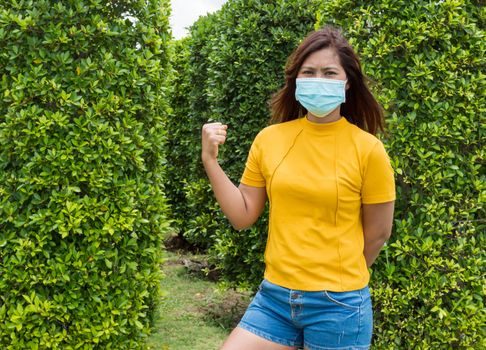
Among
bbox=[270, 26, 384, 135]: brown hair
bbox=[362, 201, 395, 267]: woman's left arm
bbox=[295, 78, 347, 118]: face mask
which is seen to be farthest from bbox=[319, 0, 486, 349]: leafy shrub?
bbox=[295, 78, 347, 118]: face mask

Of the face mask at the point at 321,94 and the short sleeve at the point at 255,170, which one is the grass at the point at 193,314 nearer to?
the short sleeve at the point at 255,170

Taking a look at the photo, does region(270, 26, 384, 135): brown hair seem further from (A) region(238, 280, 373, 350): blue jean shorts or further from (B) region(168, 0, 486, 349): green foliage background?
(B) region(168, 0, 486, 349): green foliage background

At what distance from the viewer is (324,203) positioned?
263 cm

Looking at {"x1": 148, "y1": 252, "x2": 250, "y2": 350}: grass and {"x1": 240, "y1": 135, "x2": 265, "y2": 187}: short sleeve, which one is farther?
{"x1": 148, "y1": 252, "x2": 250, "y2": 350}: grass

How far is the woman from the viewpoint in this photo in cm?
262

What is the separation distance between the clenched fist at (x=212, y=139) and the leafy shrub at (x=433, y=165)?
71.7 inches

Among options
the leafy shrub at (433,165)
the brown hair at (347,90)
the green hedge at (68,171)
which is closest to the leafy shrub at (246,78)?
the leafy shrub at (433,165)

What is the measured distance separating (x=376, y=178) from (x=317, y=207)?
0.92 feet

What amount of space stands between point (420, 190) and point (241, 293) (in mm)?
3352

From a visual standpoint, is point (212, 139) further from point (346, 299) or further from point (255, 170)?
point (346, 299)

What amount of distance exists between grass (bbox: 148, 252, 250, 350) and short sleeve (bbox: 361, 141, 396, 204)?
247 centimetres

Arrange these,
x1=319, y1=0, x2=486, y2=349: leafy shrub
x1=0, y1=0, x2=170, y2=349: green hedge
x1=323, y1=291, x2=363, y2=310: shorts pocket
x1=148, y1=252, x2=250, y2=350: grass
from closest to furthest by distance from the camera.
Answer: x1=323, y1=291, x2=363, y2=310: shorts pocket, x1=0, y1=0, x2=170, y2=349: green hedge, x1=319, y1=0, x2=486, y2=349: leafy shrub, x1=148, y1=252, x2=250, y2=350: grass

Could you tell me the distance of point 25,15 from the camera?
4.04 meters

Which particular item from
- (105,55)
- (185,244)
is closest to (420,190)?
(105,55)
